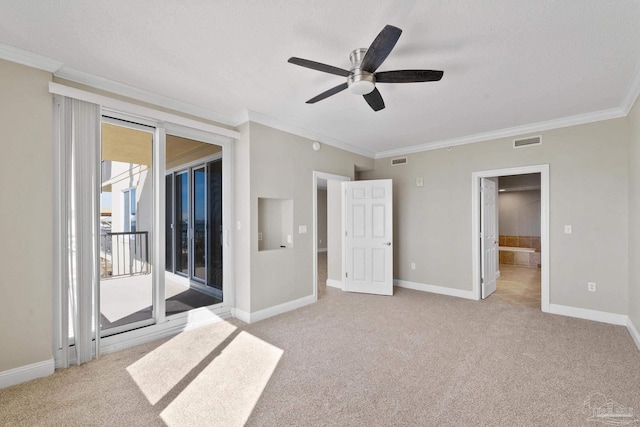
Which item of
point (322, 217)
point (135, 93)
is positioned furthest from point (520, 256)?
point (135, 93)

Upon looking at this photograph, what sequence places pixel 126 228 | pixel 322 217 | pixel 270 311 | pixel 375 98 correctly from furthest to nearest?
pixel 322 217
pixel 126 228
pixel 270 311
pixel 375 98

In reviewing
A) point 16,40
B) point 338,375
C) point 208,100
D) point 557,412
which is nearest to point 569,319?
point 557,412

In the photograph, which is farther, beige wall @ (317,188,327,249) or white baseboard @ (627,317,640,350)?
A: beige wall @ (317,188,327,249)

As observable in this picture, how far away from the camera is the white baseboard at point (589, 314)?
361 centimetres

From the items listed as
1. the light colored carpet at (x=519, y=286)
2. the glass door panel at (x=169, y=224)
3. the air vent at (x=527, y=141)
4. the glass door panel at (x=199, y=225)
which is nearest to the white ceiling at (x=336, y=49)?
the air vent at (x=527, y=141)

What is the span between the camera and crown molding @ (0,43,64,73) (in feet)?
7.52

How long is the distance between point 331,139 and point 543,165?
309cm

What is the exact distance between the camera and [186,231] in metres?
5.24

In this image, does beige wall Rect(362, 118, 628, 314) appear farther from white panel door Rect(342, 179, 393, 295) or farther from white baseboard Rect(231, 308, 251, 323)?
white baseboard Rect(231, 308, 251, 323)

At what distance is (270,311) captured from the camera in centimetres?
391

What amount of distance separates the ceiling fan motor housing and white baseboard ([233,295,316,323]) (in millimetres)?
2880

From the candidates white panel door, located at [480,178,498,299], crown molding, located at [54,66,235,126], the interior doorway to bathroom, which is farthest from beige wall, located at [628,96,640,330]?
crown molding, located at [54,66,235,126]

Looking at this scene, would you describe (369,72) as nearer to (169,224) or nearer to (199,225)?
(199,225)

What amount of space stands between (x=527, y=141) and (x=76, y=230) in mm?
5583
